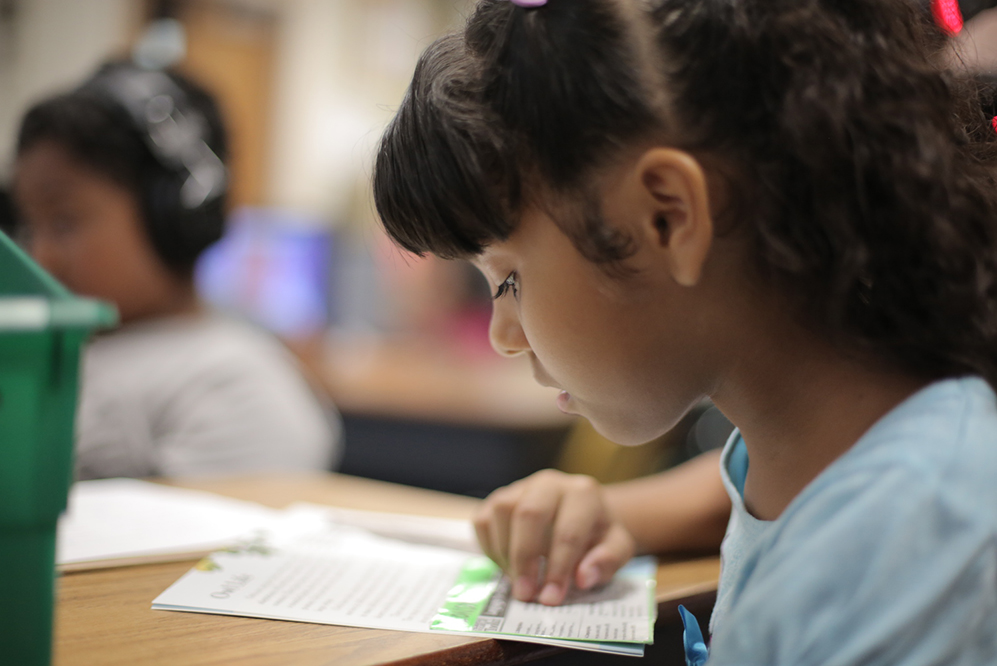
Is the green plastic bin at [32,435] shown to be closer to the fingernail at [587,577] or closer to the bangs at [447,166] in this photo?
the bangs at [447,166]

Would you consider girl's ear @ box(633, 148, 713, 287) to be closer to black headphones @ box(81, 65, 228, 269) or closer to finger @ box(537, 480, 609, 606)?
finger @ box(537, 480, 609, 606)

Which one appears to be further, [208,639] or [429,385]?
[429,385]

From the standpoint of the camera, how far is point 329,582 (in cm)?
60

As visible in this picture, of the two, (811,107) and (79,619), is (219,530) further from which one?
(811,107)

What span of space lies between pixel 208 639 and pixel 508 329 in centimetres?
27

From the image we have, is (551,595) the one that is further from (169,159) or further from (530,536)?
(169,159)

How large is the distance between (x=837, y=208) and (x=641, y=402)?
16cm

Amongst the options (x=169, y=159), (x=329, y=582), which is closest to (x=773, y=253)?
(x=329, y=582)

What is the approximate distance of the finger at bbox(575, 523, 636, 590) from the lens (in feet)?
1.98

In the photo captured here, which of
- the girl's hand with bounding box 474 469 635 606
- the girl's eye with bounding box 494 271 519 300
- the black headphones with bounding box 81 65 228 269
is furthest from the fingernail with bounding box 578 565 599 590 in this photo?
the black headphones with bounding box 81 65 228 269

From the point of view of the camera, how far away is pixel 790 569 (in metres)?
0.36

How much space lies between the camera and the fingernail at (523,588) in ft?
1.91

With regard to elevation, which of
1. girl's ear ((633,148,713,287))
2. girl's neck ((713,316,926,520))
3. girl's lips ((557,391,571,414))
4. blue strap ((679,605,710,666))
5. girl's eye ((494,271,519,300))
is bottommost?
blue strap ((679,605,710,666))

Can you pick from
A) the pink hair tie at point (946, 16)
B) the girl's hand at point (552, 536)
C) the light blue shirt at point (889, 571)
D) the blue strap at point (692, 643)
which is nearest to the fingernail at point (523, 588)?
the girl's hand at point (552, 536)
